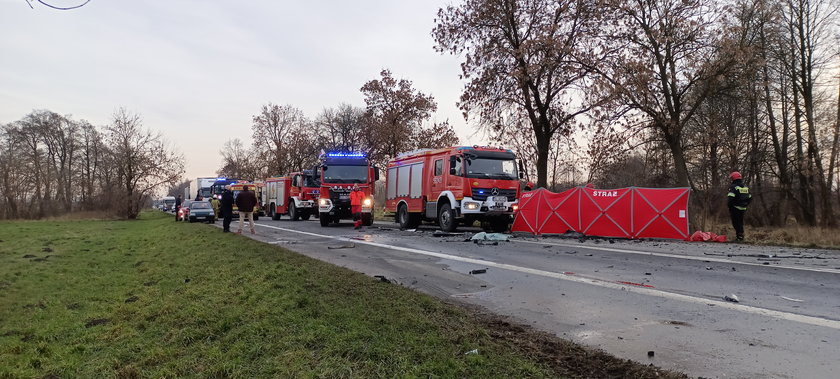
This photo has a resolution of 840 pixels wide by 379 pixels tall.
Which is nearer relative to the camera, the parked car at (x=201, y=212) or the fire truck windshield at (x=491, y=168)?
the fire truck windshield at (x=491, y=168)

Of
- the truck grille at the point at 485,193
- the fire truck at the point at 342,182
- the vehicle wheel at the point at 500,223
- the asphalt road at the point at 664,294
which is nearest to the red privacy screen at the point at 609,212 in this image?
the vehicle wheel at the point at 500,223

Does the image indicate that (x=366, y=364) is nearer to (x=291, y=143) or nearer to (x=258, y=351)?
(x=258, y=351)

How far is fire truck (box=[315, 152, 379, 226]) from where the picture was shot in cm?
2134

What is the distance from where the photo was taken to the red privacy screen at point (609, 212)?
1338 centimetres

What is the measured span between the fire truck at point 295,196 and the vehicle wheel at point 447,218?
9.94m

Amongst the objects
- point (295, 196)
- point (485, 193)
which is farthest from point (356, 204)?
point (295, 196)

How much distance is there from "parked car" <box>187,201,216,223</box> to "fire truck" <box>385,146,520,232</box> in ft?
54.5

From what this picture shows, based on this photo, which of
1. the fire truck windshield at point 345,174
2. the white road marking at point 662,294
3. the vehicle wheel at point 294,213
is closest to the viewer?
the white road marking at point 662,294

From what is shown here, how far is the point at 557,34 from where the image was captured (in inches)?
808

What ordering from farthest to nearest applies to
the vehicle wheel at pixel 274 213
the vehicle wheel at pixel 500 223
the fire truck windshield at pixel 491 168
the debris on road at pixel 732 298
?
the vehicle wheel at pixel 274 213
the vehicle wheel at pixel 500 223
the fire truck windshield at pixel 491 168
the debris on road at pixel 732 298

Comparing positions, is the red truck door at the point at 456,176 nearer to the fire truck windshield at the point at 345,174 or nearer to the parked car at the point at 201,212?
the fire truck windshield at the point at 345,174

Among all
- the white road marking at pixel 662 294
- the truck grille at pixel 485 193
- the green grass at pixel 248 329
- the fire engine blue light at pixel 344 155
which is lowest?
the green grass at pixel 248 329

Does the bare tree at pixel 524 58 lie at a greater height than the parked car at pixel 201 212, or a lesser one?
greater

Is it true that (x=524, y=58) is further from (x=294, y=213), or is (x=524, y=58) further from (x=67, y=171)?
(x=67, y=171)
